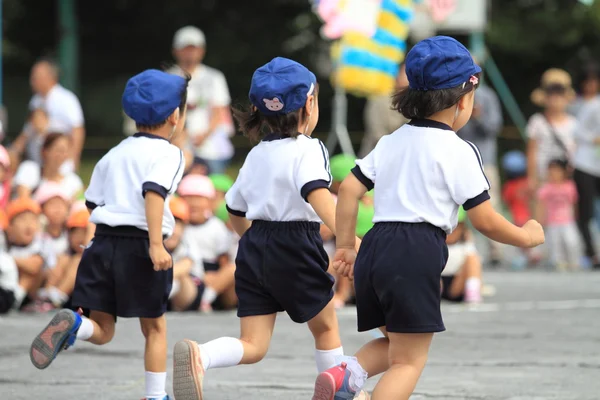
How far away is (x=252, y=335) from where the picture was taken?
5.58m

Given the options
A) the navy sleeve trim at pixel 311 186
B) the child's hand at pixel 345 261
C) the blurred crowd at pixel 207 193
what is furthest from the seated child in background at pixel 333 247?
the child's hand at pixel 345 261

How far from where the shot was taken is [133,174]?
20.1 feet

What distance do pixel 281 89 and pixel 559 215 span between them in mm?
9071

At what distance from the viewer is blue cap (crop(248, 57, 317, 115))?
222 inches

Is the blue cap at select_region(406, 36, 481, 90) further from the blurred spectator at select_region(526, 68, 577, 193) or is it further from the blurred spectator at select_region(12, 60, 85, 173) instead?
the blurred spectator at select_region(526, 68, 577, 193)

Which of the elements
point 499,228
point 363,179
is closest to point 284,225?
point 363,179

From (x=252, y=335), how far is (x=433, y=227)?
1046mm

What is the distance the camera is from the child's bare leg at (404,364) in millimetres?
4859

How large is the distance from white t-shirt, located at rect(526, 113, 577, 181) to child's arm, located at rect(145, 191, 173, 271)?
30.0 feet

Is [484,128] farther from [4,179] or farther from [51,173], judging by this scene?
[4,179]

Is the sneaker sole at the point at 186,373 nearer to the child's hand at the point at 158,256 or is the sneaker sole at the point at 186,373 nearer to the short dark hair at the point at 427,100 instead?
the child's hand at the point at 158,256

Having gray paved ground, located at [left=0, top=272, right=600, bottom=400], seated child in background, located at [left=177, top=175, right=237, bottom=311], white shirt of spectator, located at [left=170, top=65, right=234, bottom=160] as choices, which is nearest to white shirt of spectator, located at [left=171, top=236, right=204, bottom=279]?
seated child in background, located at [left=177, top=175, right=237, bottom=311]

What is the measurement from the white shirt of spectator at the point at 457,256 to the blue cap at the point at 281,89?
5.03m

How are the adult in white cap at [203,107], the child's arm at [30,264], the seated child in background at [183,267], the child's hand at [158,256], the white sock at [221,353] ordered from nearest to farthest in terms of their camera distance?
1. the white sock at [221,353]
2. the child's hand at [158,256]
3. the seated child in background at [183,267]
4. the child's arm at [30,264]
5. the adult in white cap at [203,107]
